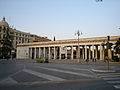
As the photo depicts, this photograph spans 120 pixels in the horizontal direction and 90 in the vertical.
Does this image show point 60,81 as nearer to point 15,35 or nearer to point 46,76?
point 46,76

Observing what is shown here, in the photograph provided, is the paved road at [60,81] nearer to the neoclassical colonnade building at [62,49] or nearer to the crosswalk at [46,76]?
the crosswalk at [46,76]

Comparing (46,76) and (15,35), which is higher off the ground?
(15,35)

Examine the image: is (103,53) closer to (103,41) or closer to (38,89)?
(103,41)

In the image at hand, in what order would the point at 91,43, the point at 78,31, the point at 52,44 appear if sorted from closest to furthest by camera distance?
1. the point at 78,31
2. the point at 91,43
3. the point at 52,44

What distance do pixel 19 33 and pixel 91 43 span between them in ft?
203

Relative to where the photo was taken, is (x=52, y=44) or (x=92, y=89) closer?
(x=92, y=89)

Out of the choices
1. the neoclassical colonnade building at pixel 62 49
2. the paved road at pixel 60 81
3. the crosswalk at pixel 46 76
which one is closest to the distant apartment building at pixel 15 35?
the neoclassical colonnade building at pixel 62 49

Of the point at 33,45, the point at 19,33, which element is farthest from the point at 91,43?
the point at 19,33

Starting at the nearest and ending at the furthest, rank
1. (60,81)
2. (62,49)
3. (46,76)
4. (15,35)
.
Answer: (60,81), (46,76), (62,49), (15,35)

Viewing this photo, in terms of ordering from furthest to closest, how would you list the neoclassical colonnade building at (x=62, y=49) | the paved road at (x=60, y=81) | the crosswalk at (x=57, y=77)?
the neoclassical colonnade building at (x=62, y=49) → the crosswalk at (x=57, y=77) → the paved road at (x=60, y=81)

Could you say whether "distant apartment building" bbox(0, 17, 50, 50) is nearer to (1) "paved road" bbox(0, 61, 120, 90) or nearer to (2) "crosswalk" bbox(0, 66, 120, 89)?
(2) "crosswalk" bbox(0, 66, 120, 89)

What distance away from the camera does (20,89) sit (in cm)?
812

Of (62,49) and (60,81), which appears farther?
(62,49)

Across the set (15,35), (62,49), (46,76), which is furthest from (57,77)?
(15,35)
